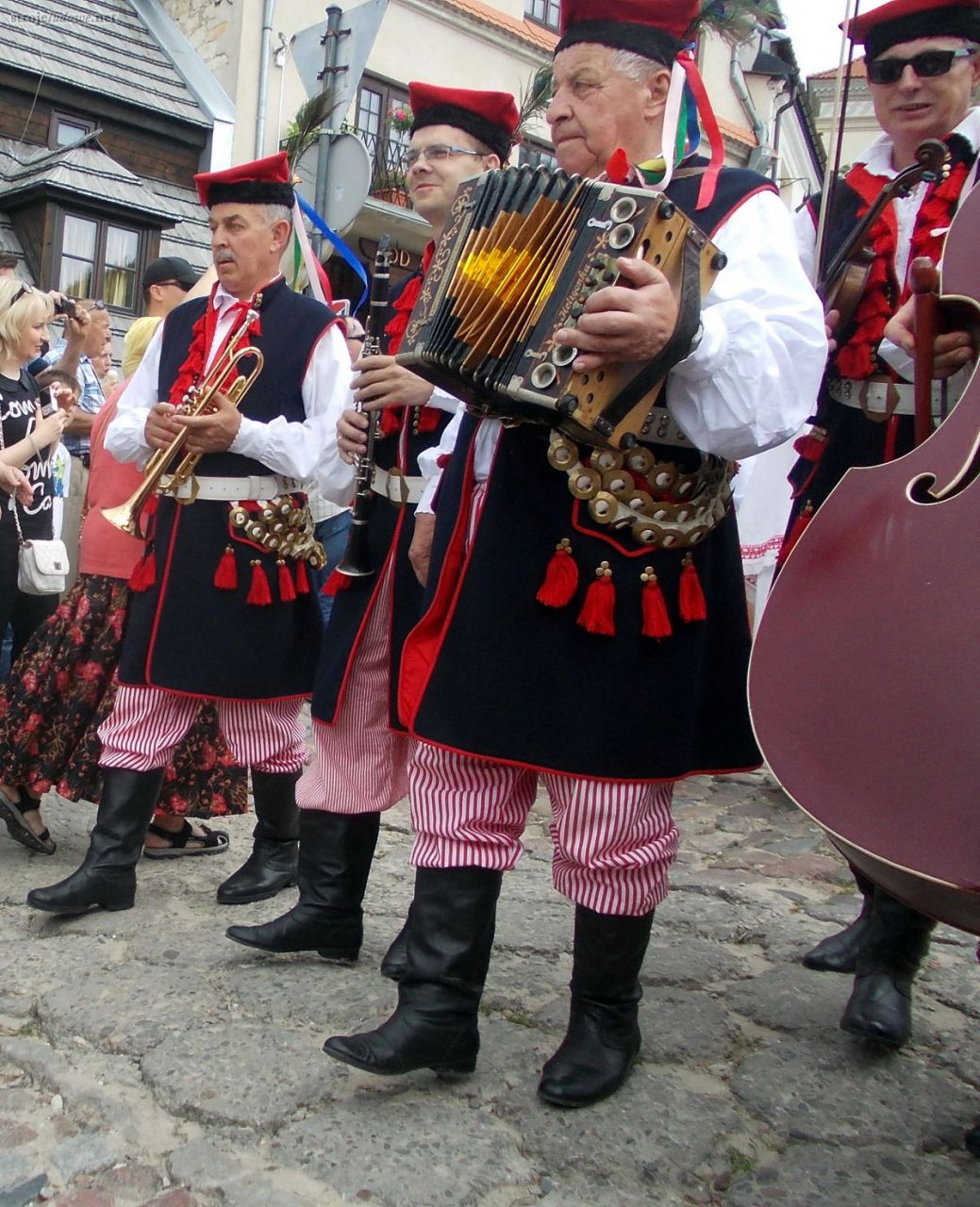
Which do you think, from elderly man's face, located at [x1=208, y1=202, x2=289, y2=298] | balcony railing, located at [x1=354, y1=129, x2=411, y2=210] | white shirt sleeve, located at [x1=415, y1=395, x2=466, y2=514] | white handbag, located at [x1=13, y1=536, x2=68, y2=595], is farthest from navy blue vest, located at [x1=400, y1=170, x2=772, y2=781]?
balcony railing, located at [x1=354, y1=129, x2=411, y2=210]

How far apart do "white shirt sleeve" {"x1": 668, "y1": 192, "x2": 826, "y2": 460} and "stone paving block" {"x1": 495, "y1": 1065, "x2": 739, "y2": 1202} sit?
1.11 metres

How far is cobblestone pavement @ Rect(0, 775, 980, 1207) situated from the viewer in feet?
6.39

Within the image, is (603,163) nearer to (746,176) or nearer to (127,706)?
(746,176)

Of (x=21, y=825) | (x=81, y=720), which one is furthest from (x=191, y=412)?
(x=21, y=825)

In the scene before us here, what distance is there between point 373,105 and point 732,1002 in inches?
533

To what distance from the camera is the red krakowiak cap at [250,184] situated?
335 cm

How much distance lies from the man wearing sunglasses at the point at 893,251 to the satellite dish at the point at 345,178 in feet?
9.71

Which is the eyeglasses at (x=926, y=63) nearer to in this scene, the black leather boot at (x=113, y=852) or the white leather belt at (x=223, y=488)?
the white leather belt at (x=223, y=488)

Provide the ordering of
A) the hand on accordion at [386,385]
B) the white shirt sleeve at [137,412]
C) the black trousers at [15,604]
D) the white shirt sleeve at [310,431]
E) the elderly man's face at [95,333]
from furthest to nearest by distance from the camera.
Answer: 1. the elderly man's face at [95,333]
2. the black trousers at [15,604]
3. the white shirt sleeve at [137,412]
4. the white shirt sleeve at [310,431]
5. the hand on accordion at [386,385]

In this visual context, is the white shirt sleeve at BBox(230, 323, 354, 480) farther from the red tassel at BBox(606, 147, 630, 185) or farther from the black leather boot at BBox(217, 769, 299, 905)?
the red tassel at BBox(606, 147, 630, 185)

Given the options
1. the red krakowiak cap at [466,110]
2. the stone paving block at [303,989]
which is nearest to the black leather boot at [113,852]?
the stone paving block at [303,989]

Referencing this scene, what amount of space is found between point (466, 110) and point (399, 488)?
33.9 inches

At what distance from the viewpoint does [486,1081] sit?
88.7 inches

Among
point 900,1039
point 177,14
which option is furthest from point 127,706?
point 177,14
